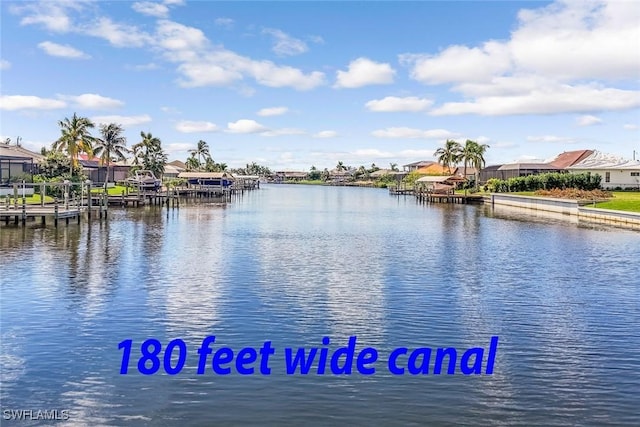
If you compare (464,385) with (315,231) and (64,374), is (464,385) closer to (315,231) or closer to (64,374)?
(64,374)

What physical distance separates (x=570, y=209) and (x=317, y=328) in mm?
60041

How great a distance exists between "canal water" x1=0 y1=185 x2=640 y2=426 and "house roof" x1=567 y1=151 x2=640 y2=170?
6081 centimetres

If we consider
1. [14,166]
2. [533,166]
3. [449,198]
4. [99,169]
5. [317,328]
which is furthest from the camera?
[99,169]

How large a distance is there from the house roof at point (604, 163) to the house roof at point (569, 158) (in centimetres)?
363

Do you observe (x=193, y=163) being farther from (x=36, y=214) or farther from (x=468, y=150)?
(x=36, y=214)

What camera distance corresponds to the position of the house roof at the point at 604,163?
9162 centimetres

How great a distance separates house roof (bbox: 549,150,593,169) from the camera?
106m

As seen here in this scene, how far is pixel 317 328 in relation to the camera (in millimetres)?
17812

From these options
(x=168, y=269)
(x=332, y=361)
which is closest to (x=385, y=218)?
(x=168, y=269)

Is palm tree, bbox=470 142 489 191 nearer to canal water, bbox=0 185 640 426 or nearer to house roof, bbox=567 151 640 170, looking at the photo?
house roof, bbox=567 151 640 170

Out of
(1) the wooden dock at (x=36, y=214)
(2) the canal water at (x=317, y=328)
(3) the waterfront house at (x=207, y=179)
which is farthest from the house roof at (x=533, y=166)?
(1) the wooden dock at (x=36, y=214)
